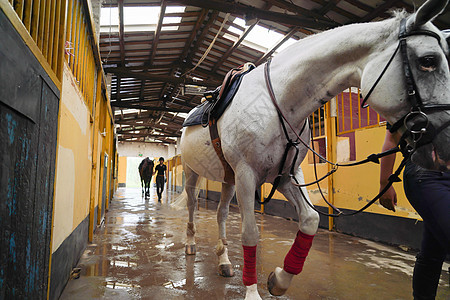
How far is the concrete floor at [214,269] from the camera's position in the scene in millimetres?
1977

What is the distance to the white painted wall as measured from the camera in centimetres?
2561

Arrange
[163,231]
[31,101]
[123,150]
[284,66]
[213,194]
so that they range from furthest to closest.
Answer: [123,150]
[213,194]
[163,231]
[284,66]
[31,101]

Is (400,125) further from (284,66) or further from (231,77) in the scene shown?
(231,77)

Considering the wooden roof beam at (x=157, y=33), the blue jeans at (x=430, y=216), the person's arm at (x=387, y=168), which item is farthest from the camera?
the wooden roof beam at (x=157, y=33)

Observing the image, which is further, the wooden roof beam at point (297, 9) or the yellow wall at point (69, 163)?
the wooden roof beam at point (297, 9)

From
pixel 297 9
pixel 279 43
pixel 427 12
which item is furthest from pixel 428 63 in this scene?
pixel 279 43

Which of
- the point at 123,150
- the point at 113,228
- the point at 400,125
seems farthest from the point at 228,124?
the point at 123,150

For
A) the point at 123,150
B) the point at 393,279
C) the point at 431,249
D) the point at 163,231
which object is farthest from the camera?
the point at 123,150

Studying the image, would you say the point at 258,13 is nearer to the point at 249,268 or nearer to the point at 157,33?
the point at 157,33

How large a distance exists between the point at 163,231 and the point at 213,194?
6.71 meters

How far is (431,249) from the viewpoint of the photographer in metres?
1.43

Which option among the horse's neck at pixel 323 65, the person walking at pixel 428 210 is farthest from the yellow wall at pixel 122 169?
the person walking at pixel 428 210

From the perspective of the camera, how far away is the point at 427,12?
108cm

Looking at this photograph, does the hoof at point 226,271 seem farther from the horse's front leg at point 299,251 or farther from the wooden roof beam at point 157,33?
the wooden roof beam at point 157,33
